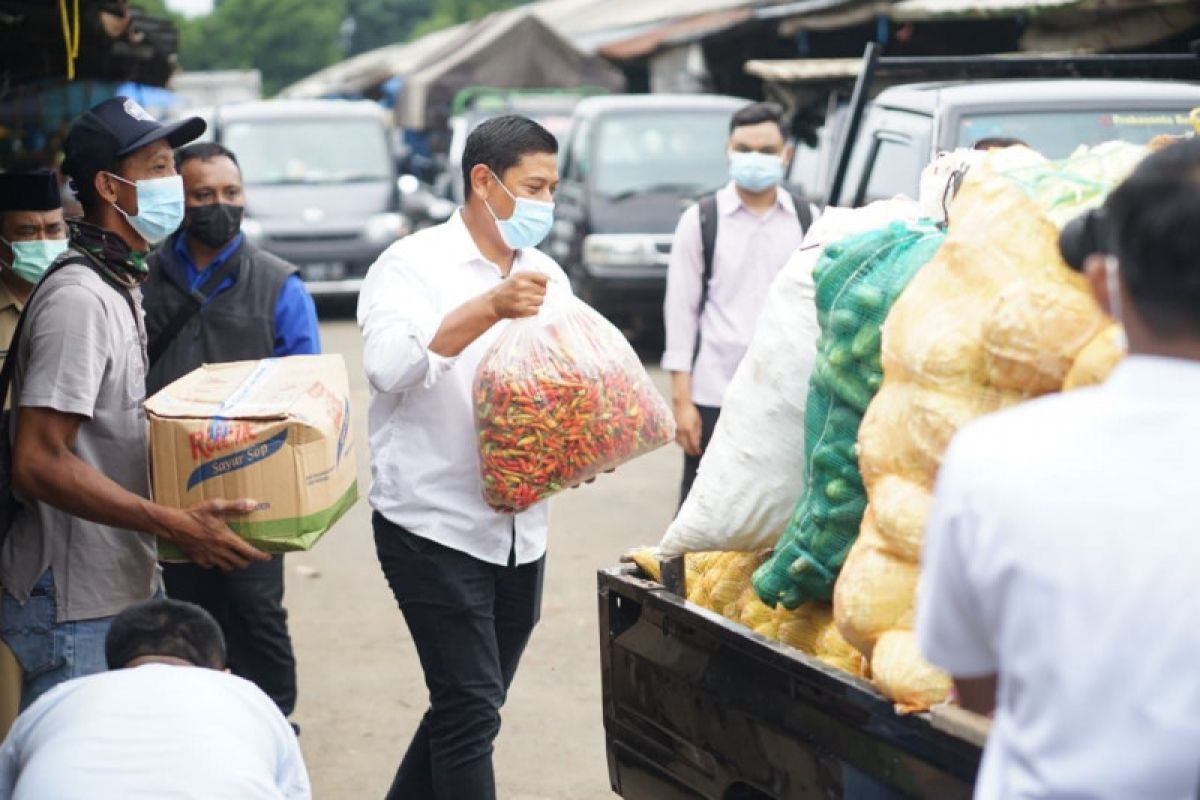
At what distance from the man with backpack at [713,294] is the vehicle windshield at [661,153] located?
7.65 metres

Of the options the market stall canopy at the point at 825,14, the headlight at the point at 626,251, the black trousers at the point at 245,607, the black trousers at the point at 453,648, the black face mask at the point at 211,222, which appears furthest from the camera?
the headlight at the point at 626,251

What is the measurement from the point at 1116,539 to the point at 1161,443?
12 centimetres

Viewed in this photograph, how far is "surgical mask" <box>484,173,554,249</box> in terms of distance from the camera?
434 centimetres

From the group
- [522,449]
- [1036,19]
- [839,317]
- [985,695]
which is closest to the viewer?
[985,695]

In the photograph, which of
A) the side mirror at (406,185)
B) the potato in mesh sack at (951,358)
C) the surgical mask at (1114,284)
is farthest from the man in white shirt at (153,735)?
the side mirror at (406,185)

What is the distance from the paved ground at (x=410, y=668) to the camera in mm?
5664

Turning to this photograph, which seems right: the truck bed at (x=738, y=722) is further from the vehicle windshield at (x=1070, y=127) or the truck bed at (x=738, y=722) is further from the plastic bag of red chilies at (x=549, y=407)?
the vehicle windshield at (x=1070, y=127)

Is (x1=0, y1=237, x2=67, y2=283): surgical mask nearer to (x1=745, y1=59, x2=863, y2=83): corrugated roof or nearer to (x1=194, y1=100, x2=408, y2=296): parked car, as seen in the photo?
(x1=745, y1=59, x2=863, y2=83): corrugated roof

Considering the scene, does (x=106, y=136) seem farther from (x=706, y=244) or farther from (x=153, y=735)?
(x=706, y=244)

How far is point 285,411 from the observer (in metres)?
3.88

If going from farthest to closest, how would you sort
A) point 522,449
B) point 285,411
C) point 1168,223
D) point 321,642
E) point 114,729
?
point 321,642
point 522,449
point 285,411
point 114,729
point 1168,223

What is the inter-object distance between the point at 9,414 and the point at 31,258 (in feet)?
4.58

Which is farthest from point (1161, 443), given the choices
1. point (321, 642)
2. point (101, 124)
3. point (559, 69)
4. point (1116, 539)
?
point (559, 69)

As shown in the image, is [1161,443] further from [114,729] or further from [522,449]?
[522,449]
